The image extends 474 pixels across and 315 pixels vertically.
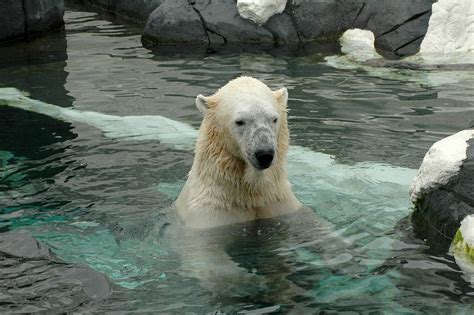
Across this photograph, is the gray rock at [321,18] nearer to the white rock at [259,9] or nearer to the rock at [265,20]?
the rock at [265,20]

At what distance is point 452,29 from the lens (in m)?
11.9

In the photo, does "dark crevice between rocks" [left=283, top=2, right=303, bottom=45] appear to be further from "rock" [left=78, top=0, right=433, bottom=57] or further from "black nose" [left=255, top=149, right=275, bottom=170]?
"black nose" [left=255, top=149, right=275, bottom=170]

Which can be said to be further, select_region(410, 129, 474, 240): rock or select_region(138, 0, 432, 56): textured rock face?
select_region(138, 0, 432, 56): textured rock face

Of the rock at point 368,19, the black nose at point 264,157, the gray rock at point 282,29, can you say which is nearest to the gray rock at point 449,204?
the black nose at point 264,157

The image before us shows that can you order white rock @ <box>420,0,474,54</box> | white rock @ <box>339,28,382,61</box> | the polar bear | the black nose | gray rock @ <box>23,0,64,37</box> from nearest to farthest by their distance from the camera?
the black nose < the polar bear < white rock @ <box>420,0,474,54</box> < white rock @ <box>339,28,382,61</box> < gray rock @ <box>23,0,64,37</box>

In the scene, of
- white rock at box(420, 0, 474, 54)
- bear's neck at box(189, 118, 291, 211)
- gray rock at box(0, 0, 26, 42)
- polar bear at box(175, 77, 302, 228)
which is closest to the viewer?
polar bear at box(175, 77, 302, 228)

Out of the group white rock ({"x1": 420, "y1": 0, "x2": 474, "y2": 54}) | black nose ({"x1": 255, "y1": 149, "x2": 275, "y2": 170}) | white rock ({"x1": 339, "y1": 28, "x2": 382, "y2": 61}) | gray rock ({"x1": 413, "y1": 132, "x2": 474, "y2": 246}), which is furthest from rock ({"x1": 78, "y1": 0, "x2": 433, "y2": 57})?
black nose ({"x1": 255, "y1": 149, "x2": 275, "y2": 170})

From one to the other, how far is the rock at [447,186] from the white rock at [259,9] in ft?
23.8

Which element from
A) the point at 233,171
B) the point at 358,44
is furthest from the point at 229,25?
the point at 233,171

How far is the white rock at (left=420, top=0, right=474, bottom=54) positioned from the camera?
1183cm

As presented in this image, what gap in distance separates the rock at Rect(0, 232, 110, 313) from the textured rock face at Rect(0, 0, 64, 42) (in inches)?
366

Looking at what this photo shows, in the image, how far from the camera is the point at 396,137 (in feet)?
27.7

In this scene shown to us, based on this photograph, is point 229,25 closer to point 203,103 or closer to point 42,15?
point 42,15

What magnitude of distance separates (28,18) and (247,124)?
9677 mm
